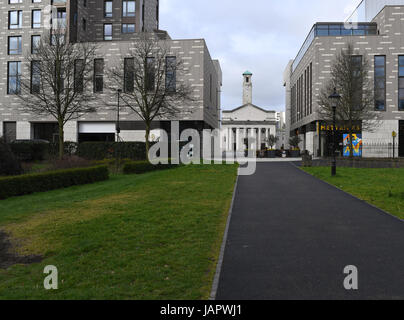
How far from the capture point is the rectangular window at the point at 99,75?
42.0 metres

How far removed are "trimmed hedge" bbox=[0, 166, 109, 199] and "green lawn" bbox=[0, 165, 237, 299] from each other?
0.99m

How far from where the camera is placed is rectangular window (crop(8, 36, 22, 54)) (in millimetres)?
42978

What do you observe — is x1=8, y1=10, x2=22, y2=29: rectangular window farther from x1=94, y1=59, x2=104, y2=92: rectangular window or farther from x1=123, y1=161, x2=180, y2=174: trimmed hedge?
x1=123, y1=161, x2=180, y2=174: trimmed hedge

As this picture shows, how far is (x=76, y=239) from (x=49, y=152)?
27.0 meters

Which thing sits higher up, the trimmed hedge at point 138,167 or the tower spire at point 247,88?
the tower spire at point 247,88

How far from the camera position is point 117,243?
626cm

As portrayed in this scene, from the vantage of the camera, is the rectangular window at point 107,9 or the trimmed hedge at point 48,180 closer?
the trimmed hedge at point 48,180

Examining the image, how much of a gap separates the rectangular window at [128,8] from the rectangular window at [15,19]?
1349 centimetres

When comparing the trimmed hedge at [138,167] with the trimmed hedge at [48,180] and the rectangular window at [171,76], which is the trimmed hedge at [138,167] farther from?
the rectangular window at [171,76]

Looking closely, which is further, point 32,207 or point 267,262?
point 32,207

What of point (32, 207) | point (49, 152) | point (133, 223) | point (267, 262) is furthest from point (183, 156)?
point (267, 262)

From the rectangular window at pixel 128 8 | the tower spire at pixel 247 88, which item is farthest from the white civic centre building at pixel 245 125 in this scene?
the rectangular window at pixel 128 8
